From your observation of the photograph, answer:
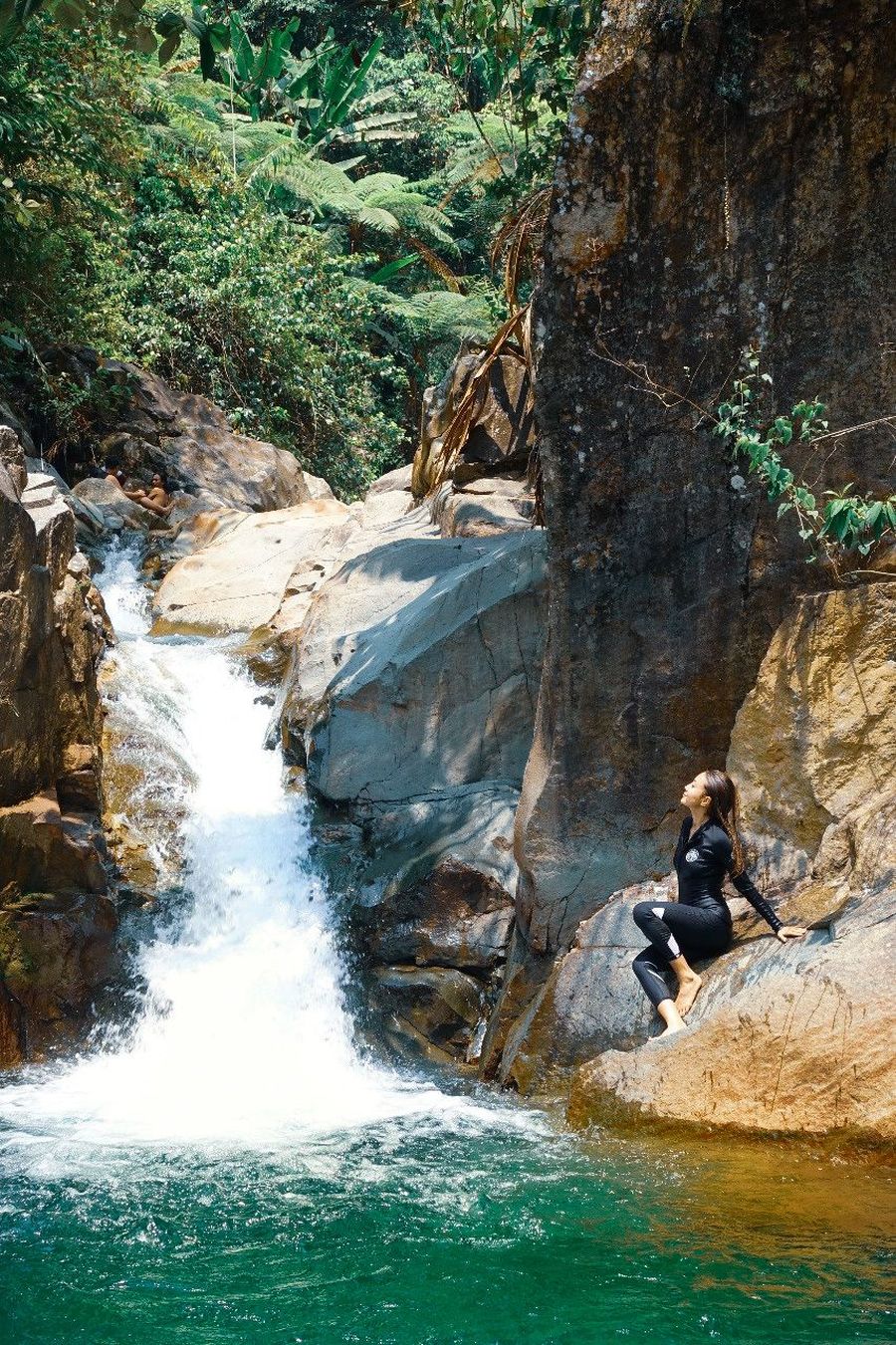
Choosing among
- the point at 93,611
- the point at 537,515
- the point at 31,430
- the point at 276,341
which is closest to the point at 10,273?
the point at 31,430

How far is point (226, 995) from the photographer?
30.9 feet

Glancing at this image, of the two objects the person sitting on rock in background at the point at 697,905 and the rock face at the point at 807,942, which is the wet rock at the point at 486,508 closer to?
the rock face at the point at 807,942

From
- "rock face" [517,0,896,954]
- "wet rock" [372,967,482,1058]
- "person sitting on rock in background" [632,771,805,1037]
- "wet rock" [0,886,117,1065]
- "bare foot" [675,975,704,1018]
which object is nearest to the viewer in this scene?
"bare foot" [675,975,704,1018]

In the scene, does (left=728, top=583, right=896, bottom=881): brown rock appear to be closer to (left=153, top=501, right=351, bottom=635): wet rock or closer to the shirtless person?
(left=153, top=501, right=351, bottom=635): wet rock

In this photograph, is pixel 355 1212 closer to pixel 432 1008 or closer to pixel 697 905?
pixel 697 905

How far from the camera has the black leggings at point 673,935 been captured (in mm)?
6898

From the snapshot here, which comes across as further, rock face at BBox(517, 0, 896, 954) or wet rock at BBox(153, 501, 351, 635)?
wet rock at BBox(153, 501, 351, 635)

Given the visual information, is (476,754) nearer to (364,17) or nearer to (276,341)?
(276,341)

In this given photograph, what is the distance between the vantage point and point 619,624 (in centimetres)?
792

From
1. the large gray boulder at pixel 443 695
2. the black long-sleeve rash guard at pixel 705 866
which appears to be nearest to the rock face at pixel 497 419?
the large gray boulder at pixel 443 695

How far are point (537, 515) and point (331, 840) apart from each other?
3463 millimetres

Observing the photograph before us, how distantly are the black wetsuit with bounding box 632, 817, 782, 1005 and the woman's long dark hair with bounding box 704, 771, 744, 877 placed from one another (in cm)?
4

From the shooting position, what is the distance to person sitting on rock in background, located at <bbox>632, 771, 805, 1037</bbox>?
271 inches

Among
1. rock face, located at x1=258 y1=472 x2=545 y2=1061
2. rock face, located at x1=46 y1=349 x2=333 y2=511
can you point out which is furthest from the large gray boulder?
rock face, located at x1=46 y1=349 x2=333 y2=511
